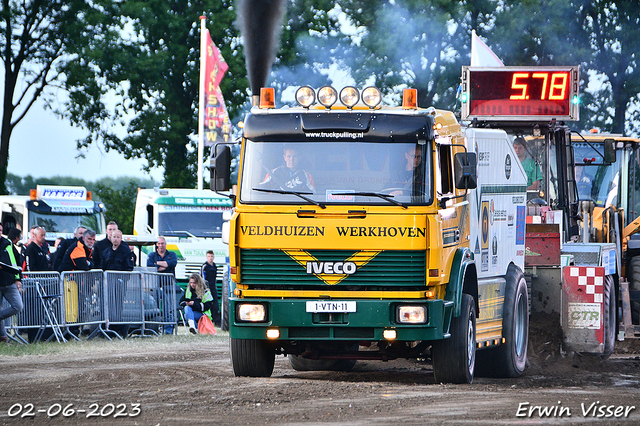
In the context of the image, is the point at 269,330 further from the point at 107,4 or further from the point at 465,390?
the point at 107,4

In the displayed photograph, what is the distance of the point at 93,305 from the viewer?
62.4 ft

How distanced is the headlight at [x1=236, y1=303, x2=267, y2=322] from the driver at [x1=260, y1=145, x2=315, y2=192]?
122cm

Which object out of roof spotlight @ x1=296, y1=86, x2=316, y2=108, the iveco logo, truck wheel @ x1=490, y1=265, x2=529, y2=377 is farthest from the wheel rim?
roof spotlight @ x1=296, y1=86, x2=316, y2=108

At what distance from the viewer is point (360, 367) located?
14812 mm

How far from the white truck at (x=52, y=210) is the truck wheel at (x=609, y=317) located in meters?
16.3

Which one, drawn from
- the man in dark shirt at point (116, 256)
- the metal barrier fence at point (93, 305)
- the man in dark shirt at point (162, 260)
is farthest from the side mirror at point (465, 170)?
the man in dark shirt at point (162, 260)

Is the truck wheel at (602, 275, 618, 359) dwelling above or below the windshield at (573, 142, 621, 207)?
below

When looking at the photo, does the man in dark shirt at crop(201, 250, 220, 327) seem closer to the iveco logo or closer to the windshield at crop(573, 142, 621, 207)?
the windshield at crop(573, 142, 621, 207)

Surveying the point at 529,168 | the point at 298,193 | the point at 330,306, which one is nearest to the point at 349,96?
the point at 298,193

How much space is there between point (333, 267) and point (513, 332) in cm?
321

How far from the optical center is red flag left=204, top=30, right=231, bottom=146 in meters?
33.5

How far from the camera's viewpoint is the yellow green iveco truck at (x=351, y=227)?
1109 cm

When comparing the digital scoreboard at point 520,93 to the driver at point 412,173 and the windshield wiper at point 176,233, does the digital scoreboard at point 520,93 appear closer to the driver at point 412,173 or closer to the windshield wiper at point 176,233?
the driver at point 412,173

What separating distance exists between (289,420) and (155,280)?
40.3 feet
